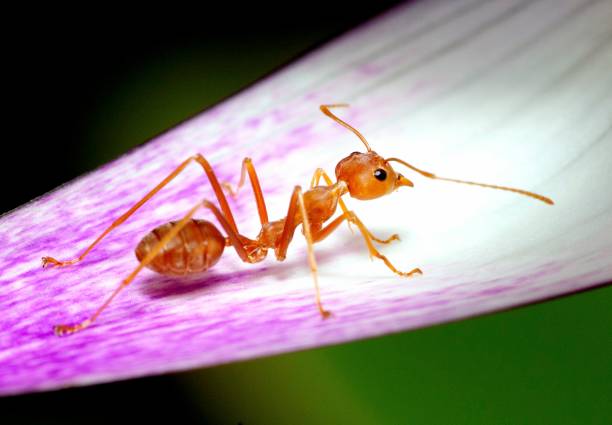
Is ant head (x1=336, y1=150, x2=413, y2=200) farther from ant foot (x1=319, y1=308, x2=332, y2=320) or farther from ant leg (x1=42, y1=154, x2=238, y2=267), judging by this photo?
ant foot (x1=319, y1=308, x2=332, y2=320)

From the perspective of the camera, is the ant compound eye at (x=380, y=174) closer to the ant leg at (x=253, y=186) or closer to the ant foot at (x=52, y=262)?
the ant leg at (x=253, y=186)

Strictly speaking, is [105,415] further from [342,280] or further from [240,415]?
[342,280]

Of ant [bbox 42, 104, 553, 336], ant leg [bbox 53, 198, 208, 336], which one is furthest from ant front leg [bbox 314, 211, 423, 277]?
ant leg [bbox 53, 198, 208, 336]

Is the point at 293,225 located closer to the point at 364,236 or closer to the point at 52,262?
the point at 364,236

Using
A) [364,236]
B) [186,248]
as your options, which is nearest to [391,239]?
[364,236]

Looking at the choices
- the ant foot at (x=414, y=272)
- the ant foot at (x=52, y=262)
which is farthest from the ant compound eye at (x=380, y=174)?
the ant foot at (x=52, y=262)

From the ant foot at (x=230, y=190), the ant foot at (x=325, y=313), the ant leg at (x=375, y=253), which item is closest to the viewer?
the ant foot at (x=325, y=313)

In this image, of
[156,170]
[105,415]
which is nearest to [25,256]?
[156,170]

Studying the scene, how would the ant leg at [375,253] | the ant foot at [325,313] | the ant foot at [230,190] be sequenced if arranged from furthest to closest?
the ant foot at [230,190]
the ant leg at [375,253]
the ant foot at [325,313]
